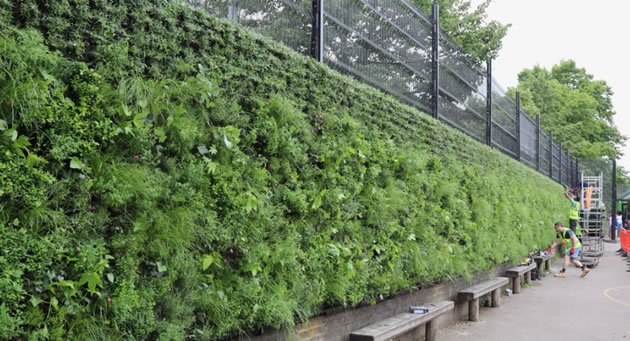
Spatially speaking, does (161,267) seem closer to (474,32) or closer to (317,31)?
(317,31)

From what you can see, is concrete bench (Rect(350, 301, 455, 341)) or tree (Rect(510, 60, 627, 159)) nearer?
concrete bench (Rect(350, 301, 455, 341))

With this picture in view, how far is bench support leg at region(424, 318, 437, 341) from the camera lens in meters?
6.59

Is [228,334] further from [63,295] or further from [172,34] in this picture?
[172,34]

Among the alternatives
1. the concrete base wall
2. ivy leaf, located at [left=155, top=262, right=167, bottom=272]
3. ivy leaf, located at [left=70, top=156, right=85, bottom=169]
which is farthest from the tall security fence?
the concrete base wall

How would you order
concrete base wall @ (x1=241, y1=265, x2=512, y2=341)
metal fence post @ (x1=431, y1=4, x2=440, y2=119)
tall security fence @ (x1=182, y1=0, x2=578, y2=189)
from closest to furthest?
1. concrete base wall @ (x1=241, y1=265, x2=512, y2=341)
2. tall security fence @ (x1=182, y1=0, x2=578, y2=189)
3. metal fence post @ (x1=431, y1=4, x2=440, y2=119)

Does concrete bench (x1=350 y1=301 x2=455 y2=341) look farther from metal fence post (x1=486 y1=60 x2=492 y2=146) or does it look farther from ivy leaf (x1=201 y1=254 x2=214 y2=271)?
metal fence post (x1=486 y1=60 x2=492 y2=146)

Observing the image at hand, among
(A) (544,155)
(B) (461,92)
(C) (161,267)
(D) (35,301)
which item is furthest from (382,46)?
(A) (544,155)

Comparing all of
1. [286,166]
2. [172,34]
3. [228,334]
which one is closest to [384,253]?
[286,166]

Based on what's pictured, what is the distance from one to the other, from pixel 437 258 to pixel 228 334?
4088 millimetres

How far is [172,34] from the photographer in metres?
3.34

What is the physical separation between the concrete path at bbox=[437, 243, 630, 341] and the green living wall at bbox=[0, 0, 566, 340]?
2.65 meters

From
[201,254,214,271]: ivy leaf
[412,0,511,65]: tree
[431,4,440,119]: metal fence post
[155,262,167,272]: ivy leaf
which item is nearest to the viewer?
[155,262,167,272]: ivy leaf

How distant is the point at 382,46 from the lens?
6945 millimetres

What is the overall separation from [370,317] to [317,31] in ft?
10.4
